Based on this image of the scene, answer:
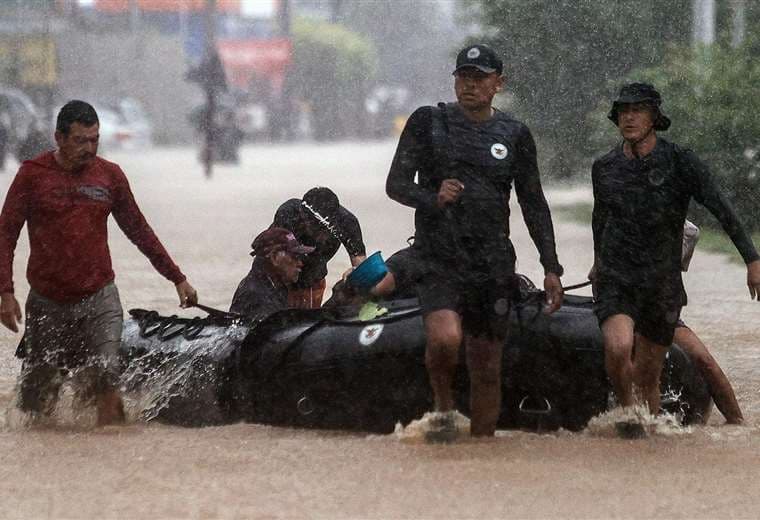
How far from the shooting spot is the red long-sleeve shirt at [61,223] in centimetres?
800

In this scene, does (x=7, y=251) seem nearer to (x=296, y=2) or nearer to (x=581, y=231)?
(x=581, y=231)

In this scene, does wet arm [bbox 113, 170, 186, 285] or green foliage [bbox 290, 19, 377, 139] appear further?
green foliage [bbox 290, 19, 377, 139]

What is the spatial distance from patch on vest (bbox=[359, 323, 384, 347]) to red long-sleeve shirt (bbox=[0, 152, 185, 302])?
113 centimetres

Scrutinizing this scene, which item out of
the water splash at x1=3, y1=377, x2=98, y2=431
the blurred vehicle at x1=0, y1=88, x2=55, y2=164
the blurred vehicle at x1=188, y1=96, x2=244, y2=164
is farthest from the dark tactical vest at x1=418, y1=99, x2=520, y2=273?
the blurred vehicle at x1=188, y1=96, x2=244, y2=164

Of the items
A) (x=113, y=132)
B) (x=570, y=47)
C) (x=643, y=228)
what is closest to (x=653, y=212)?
(x=643, y=228)

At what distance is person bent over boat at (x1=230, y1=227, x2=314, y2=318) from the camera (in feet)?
29.3

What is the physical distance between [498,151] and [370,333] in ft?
3.60

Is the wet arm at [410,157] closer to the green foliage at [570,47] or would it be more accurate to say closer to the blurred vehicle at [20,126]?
the green foliage at [570,47]

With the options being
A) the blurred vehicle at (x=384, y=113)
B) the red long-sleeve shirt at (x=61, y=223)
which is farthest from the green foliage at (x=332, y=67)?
the red long-sleeve shirt at (x=61, y=223)

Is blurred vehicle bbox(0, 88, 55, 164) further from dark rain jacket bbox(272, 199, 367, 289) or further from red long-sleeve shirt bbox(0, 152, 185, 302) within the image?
red long-sleeve shirt bbox(0, 152, 185, 302)

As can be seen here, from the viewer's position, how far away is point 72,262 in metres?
8.06

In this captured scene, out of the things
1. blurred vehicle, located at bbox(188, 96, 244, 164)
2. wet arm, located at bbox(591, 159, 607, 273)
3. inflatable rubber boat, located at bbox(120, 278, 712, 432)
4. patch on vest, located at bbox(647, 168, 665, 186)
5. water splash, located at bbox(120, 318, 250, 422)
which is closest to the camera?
patch on vest, located at bbox(647, 168, 665, 186)

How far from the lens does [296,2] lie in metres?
94.8

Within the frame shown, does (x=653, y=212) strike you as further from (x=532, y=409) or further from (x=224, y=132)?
(x=224, y=132)
